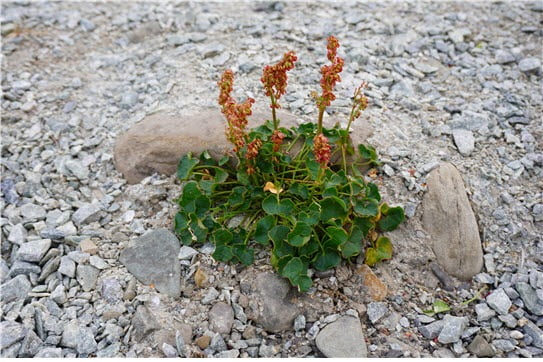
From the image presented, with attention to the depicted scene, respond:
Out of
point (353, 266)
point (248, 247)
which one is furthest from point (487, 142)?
point (248, 247)

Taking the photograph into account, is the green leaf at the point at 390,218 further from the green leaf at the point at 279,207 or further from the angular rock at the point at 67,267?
the angular rock at the point at 67,267

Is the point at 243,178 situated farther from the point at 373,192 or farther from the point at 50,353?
the point at 50,353

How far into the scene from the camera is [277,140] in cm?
382

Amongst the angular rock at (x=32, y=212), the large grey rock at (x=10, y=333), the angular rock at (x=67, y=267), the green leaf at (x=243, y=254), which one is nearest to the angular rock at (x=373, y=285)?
the green leaf at (x=243, y=254)

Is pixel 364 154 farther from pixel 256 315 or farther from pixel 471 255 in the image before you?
pixel 256 315

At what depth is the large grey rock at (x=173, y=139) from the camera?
14.7 feet

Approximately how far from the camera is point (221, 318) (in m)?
3.71

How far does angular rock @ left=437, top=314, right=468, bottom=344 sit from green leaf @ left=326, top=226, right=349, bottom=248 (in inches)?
33.0

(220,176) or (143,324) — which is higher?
(220,176)

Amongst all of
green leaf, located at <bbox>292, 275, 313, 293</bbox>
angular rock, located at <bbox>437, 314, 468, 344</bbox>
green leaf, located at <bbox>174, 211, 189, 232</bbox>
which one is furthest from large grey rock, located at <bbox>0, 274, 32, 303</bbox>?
angular rock, located at <bbox>437, 314, 468, 344</bbox>

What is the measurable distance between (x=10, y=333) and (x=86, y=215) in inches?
40.4

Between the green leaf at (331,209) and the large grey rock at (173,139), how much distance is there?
874 mm

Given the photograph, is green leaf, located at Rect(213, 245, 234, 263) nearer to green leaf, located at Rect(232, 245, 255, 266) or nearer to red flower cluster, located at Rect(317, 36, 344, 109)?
green leaf, located at Rect(232, 245, 255, 266)

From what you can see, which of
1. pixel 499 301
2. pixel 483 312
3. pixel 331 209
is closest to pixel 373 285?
pixel 331 209
